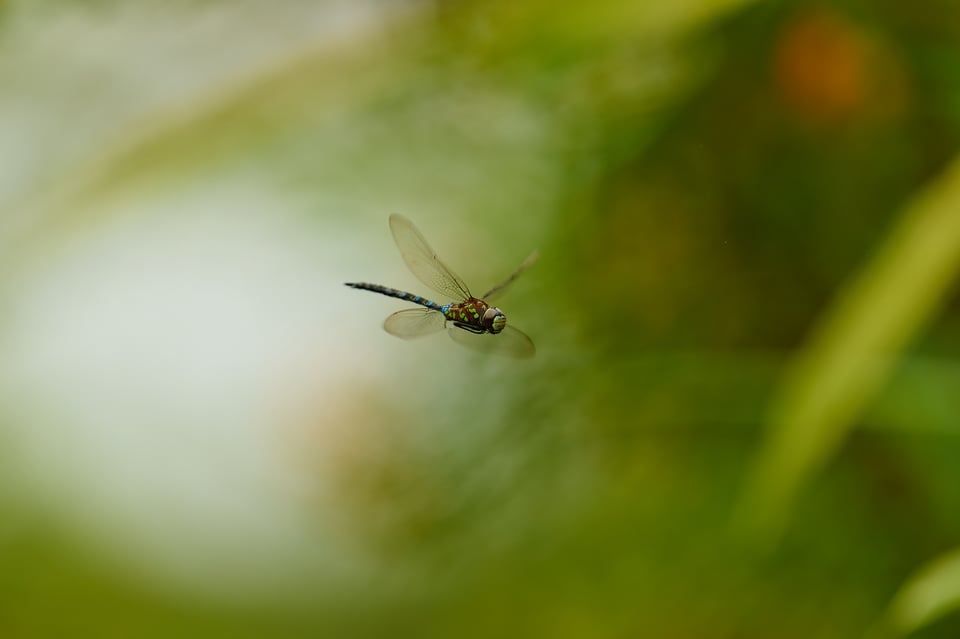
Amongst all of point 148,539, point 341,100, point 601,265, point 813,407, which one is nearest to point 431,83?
point 341,100

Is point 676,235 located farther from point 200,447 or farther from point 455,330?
point 200,447

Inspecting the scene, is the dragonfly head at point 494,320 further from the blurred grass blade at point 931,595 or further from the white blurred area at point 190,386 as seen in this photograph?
the white blurred area at point 190,386

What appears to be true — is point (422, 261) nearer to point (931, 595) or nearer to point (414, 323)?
point (414, 323)

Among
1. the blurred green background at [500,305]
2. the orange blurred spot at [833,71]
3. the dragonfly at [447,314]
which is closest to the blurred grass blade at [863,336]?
the blurred green background at [500,305]

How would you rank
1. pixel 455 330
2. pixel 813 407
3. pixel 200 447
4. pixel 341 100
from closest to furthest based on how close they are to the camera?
1. pixel 455 330
2. pixel 813 407
3. pixel 341 100
4. pixel 200 447

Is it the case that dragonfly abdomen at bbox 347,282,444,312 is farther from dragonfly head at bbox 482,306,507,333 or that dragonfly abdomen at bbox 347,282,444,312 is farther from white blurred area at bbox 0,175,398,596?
white blurred area at bbox 0,175,398,596

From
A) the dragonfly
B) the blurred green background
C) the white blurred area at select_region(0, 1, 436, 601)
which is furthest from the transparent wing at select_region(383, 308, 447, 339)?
the white blurred area at select_region(0, 1, 436, 601)
